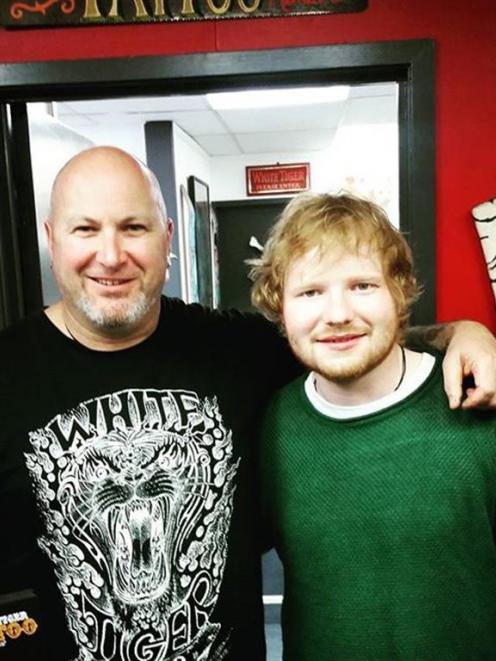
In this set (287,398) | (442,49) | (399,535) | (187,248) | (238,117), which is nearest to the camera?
(399,535)

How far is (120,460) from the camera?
1.27 meters

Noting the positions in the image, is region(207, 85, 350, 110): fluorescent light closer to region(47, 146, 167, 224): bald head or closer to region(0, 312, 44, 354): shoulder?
region(47, 146, 167, 224): bald head

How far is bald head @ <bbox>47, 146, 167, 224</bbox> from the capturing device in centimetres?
131

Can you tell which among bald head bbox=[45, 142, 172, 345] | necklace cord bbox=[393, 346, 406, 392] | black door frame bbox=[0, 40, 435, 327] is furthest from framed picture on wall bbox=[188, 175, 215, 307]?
necklace cord bbox=[393, 346, 406, 392]

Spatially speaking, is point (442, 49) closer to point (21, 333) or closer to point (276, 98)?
point (21, 333)

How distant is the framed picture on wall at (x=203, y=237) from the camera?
566cm

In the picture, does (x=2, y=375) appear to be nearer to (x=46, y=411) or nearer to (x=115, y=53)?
(x=46, y=411)

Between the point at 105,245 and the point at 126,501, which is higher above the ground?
the point at 105,245

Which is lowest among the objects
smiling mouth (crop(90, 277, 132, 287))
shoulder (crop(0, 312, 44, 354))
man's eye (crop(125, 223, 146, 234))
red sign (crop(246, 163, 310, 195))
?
shoulder (crop(0, 312, 44, 354))

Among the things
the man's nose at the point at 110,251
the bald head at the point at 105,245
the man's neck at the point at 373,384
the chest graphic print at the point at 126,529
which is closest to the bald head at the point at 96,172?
the bald head at the point at 105,245

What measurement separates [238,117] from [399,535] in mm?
4102

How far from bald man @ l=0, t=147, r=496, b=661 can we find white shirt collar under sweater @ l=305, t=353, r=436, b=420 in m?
0.06

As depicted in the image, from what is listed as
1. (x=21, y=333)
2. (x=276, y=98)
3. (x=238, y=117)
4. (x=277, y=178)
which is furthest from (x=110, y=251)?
(x=277, y=178)

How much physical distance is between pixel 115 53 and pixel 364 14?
2.38 feet
